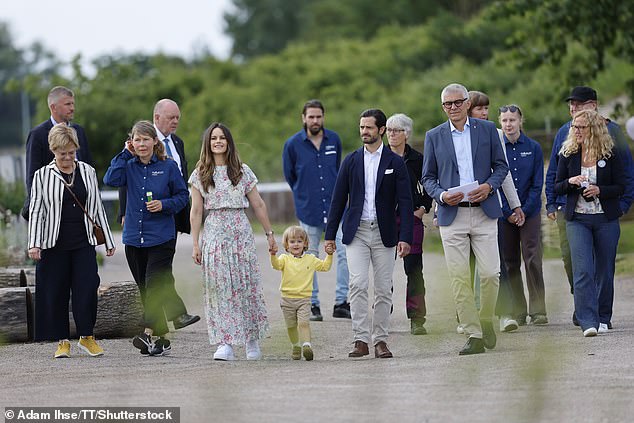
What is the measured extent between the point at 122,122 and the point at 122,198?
29197 millimetres

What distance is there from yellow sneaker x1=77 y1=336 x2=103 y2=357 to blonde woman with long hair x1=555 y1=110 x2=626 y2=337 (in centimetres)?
365

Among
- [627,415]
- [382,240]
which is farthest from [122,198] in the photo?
[627,415]

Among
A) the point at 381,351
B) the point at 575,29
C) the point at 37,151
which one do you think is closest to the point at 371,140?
the point at 381,351

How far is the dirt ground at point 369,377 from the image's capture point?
3.84 meters

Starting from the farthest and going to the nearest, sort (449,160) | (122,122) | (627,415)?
(122,122), (449,160), (627,415)

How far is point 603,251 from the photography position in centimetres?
980

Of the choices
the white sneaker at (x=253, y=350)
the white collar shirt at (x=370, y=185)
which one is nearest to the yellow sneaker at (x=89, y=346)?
the white sneaker at (x=253, y=350)

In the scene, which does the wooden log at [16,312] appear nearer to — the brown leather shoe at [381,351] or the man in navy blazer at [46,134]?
the man in navy blazer at [46,134]

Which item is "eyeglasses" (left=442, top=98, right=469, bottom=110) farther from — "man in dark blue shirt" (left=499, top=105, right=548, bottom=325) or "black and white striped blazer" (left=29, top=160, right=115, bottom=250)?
"black and white striped blazer" (left=29, top=160, right=115, bottom=250)

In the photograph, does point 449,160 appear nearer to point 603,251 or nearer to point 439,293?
point 603,251

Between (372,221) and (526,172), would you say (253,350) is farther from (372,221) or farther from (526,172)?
(526,172)

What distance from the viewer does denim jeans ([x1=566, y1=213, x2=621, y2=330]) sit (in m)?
9.77

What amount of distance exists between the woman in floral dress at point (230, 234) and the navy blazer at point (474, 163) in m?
1.27

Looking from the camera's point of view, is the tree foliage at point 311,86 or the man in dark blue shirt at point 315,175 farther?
the tree foliage at point 311,86
